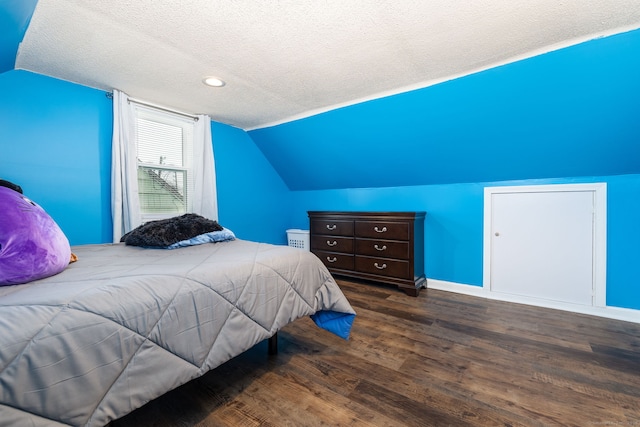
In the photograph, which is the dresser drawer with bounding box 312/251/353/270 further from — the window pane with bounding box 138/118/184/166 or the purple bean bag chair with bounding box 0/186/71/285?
the purple bean bag chair with bounding box 0/186/71/285

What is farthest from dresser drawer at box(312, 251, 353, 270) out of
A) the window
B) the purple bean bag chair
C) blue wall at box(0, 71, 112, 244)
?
the purple bean bag chair

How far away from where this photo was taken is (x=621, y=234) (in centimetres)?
246

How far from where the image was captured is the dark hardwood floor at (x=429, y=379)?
1347 millimetres

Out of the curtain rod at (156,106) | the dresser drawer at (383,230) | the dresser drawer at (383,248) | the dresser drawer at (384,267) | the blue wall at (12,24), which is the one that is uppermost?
the curtain rod at (156,106)

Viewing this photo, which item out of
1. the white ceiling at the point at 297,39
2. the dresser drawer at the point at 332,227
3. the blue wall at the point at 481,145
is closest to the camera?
the white ceiling at the point at 297,39

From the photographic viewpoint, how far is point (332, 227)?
3668 mm

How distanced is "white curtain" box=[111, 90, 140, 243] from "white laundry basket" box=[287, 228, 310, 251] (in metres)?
2.09

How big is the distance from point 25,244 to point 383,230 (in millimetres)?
2863

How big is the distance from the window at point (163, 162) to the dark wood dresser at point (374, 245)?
163cm

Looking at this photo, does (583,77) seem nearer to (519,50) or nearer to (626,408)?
(519,50)

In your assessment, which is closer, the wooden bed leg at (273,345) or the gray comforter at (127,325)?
the gray comforter at (127,325)

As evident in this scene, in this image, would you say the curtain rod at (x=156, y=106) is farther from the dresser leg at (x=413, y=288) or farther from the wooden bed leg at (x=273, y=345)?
the dresser leg at (x=413, y=288)

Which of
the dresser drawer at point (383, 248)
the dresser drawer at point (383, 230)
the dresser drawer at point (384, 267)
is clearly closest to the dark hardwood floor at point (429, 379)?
the dresser drawer at point (384, 267)

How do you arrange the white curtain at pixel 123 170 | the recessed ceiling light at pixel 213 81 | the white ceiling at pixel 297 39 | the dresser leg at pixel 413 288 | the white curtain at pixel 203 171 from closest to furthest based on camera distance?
the white ceiling at pixel 297 39, the recessed ceiling light at pixel 213 81, the white curtain at pixel 123 170, the dresser leg at pixel 413 288, the white curtain at pixel 203 171
